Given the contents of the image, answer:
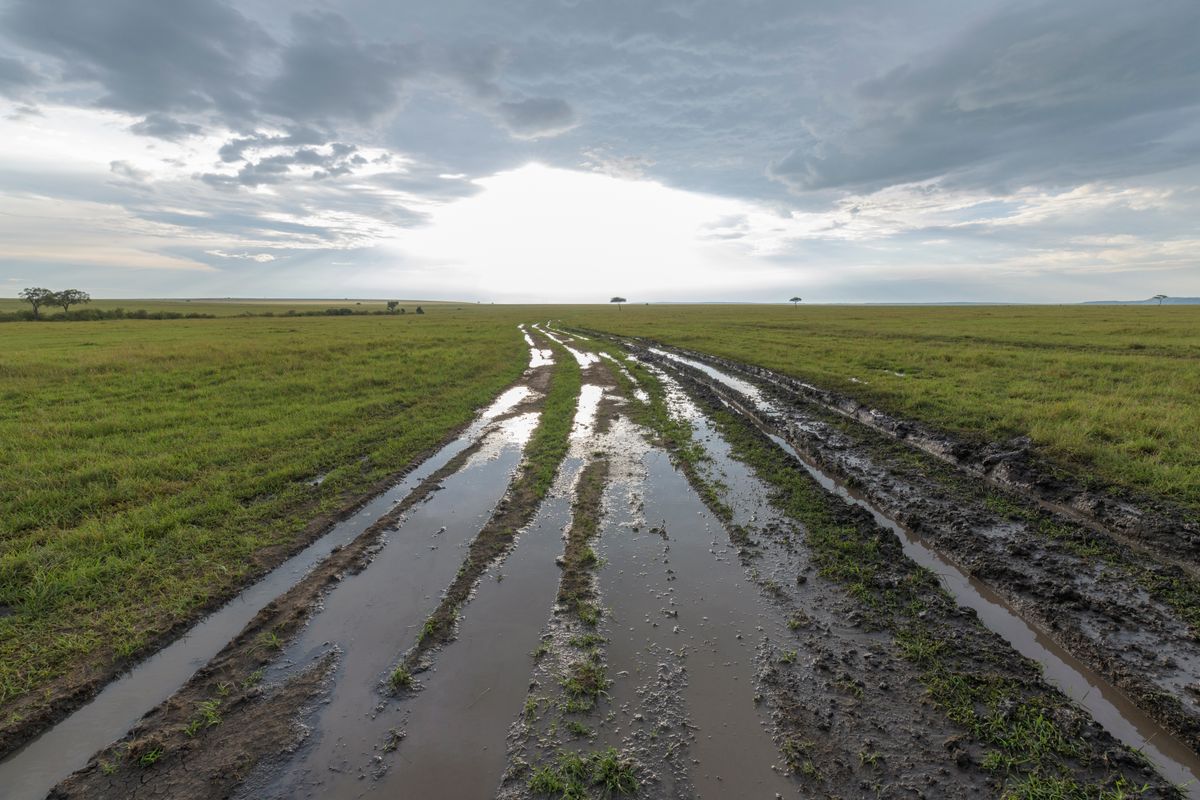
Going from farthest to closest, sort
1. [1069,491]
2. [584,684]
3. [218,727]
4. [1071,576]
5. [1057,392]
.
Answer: [1057,392] < [1069,491] < [1071,576] < [584,684] < [218,727]

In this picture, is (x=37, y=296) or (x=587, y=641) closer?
(x=587, y=641)

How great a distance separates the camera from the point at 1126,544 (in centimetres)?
720

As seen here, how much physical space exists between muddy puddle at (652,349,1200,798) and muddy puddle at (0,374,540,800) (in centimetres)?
868

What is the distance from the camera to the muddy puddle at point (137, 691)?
13.2 ft

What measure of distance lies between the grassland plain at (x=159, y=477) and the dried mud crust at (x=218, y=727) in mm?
1181

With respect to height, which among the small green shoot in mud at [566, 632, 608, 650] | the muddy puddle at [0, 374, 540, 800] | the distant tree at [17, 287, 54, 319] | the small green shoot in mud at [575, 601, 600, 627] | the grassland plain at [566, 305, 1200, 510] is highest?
the distant tree at [17, 287, 54, 319]

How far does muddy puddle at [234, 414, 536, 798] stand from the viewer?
3920mm

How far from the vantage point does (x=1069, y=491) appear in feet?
29.2

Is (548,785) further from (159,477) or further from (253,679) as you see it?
(159,477)

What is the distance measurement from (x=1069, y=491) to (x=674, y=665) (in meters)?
8.78

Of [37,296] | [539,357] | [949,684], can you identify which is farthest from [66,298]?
[949,684]

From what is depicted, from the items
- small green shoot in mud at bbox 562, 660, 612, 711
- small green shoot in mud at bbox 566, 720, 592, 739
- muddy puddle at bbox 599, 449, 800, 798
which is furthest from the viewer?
small green shoot in mud at bbox 562, 660, 612, 711

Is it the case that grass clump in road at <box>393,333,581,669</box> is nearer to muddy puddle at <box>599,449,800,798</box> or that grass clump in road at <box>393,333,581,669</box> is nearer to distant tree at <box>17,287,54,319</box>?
muddy puddle at <box>599,449,800,798</box>

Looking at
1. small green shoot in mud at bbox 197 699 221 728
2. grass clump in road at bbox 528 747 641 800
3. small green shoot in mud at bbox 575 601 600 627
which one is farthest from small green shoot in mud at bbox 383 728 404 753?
small green shoot in mud at bbox 575 601 600 627
